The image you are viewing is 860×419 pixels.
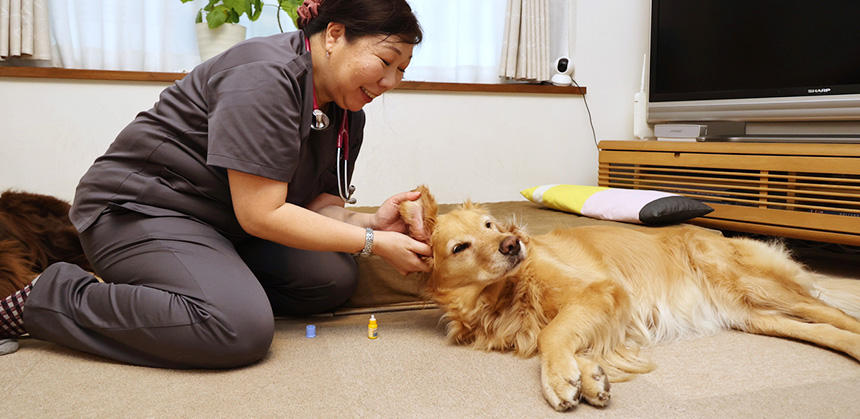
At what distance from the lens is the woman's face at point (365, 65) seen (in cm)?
151

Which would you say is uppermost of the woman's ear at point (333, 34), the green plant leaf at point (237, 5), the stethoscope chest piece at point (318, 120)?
the green plant leaf at point (237, 5)

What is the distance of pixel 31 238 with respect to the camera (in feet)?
Result: 6.71

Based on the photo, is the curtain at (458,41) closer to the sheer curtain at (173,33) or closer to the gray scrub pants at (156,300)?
the sheer curtain at (173,33)

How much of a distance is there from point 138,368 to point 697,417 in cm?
139

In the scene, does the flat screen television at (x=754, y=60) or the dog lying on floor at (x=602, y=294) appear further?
the flat screen television at (x=754, y=60)

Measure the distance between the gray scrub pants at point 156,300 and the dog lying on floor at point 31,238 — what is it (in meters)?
0.36

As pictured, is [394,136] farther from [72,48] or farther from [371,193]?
[72,48]

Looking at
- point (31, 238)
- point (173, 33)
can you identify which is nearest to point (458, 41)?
point (173, 33)

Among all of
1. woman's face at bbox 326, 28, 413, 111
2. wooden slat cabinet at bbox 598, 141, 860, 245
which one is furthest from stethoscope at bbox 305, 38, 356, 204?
wooden slat cabinet at bbox 598, 141, 860, 245

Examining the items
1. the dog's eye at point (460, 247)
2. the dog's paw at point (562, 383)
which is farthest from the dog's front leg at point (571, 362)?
the dog's eye at point (460, 247)

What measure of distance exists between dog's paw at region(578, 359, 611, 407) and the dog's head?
36 cm

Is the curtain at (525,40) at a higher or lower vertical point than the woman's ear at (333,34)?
higher

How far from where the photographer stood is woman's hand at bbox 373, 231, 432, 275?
1.58 m

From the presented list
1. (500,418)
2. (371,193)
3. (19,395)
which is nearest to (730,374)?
(500,418)
